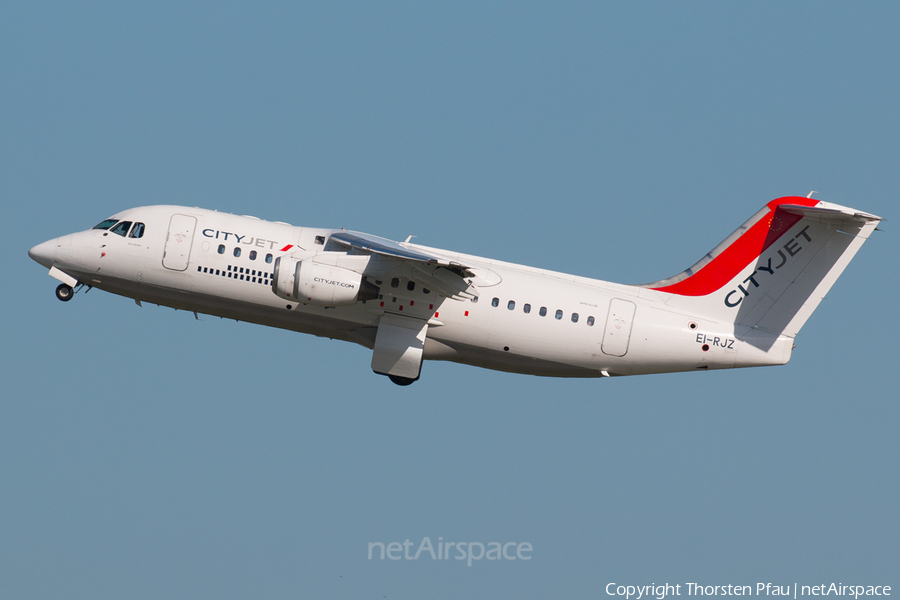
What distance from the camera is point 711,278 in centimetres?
2172

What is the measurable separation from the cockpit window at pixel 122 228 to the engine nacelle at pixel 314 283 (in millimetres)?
3447

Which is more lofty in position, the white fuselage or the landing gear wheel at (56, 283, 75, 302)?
the white fuselage

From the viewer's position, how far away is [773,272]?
2139 cm

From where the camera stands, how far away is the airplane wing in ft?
64.5

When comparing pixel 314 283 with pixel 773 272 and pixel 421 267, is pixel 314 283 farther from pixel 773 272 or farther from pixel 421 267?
pixel 773 272

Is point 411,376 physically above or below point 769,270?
below

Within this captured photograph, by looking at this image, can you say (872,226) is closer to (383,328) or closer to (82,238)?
(383,328)

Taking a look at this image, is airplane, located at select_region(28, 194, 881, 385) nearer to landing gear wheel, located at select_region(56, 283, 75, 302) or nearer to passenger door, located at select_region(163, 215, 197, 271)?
passenger door, located at select_region(163, 215, 197, 271)

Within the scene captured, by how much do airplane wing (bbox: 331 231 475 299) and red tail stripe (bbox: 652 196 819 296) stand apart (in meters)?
4.15

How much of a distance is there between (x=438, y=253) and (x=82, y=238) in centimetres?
684

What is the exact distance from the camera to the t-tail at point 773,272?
2098cm

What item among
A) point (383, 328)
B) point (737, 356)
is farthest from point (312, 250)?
point (737, 356)

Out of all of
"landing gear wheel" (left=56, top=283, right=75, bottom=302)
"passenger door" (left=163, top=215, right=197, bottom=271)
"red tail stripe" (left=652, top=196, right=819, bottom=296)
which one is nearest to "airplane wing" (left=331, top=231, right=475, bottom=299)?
"passenger door" (left=163, top=215, right=197, bottom=271)

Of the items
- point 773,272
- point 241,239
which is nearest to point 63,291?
point 241,239
